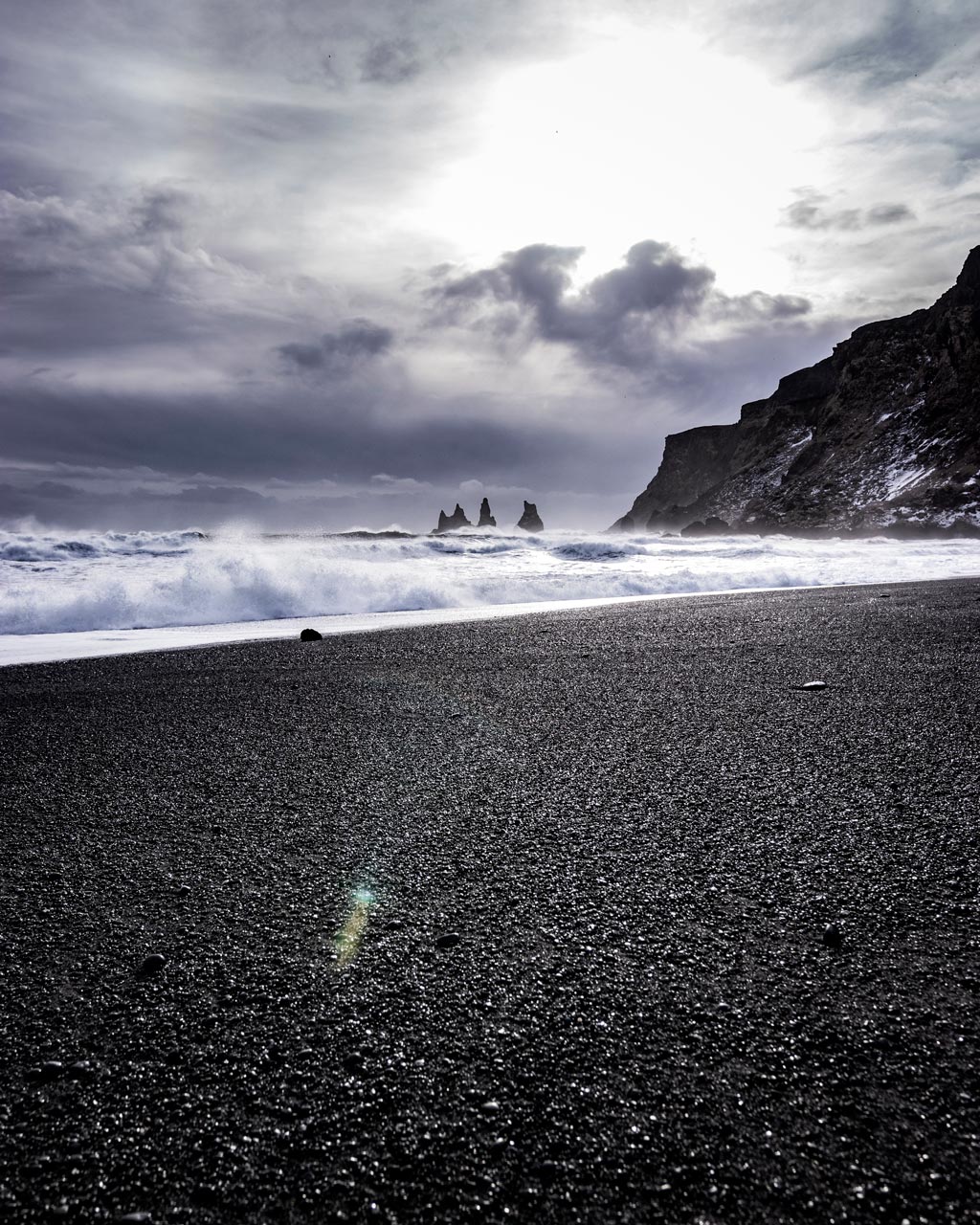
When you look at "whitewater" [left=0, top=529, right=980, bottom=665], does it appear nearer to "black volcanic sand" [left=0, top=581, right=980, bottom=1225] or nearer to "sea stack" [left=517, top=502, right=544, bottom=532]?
"black volcanic sand" [left=0, top=581, right=980, bottom=1225]

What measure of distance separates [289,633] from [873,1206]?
25.3ft

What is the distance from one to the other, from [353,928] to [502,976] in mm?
408

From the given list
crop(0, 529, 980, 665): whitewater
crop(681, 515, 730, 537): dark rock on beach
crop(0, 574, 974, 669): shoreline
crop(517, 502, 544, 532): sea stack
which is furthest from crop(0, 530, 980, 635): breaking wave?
crop(517, 502, 544, 532): sea stack

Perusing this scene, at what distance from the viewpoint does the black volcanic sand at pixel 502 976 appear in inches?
39.1

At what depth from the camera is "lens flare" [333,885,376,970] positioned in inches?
60.3

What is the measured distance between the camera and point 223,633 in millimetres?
8703

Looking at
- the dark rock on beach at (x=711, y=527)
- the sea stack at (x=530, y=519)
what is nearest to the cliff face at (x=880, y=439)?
the dark rock on beach at (x=711, y=527)

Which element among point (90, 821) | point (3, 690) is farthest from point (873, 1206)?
point (3, 690)

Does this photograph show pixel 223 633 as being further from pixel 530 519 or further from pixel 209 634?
pixel 530 519

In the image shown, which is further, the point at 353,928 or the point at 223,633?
the point at 223,633

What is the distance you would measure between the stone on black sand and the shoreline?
21.2 ft

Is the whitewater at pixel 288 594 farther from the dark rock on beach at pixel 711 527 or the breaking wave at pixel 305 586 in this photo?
the dark rock on beach at pixel 711 527

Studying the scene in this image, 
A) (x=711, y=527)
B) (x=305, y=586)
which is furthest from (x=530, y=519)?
(x=305, y=586)

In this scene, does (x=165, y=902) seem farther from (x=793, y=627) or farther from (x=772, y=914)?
(x=793, y=627)
